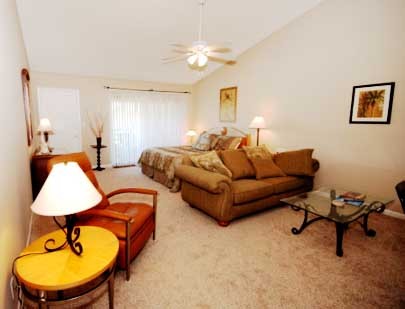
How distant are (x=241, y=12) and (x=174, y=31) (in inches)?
48.8

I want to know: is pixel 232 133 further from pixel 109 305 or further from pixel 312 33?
pixel 109 305

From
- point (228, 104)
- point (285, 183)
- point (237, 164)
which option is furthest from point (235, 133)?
point (285, 183)

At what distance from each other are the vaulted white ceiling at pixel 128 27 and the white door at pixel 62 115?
0.53 metres

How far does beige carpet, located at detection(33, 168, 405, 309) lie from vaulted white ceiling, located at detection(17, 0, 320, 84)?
10.1 feet

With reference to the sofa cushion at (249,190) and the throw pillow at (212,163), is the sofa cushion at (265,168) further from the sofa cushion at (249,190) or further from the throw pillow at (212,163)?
the throw pillow at (212,163)

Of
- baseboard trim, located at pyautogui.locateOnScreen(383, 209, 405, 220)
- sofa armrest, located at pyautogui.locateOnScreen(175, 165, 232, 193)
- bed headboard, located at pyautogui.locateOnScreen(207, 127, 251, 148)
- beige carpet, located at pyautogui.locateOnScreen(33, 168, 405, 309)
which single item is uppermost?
bed headboard, located at pyautogui.locateOnScreen(207, 127, 251, 148)

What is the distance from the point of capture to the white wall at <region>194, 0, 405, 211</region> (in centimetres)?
329

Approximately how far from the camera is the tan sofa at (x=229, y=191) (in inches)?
115

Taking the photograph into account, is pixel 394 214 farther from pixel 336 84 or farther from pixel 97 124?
pixel 97 124

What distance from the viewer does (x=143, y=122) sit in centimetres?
662

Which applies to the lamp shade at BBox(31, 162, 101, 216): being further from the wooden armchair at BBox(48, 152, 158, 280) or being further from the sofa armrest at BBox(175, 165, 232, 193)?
the sofa armrest at BBox(175, 165, 232, 193)

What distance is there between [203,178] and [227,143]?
2346 mm

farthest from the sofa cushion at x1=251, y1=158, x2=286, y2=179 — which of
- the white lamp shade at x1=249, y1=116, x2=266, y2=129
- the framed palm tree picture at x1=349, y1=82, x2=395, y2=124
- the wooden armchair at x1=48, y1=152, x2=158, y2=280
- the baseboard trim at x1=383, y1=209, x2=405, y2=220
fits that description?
the wooden armchair at x1=48, y1=152, x2=158, y2=280

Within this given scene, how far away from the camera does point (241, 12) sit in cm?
395
